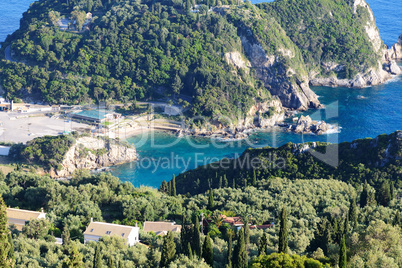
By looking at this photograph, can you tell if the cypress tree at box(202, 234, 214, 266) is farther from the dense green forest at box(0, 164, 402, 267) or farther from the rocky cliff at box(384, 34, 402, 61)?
the rocky cliff at box(384, 34, 402, 61)

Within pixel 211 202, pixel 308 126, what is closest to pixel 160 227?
pixel 211 202

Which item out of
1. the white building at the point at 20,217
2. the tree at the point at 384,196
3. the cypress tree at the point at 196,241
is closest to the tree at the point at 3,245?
the cypress tree at the point at 196,241

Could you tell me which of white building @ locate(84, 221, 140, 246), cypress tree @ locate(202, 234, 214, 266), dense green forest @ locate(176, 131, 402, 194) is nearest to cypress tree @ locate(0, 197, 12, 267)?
white building @ locate(84, 221, 140, 246)

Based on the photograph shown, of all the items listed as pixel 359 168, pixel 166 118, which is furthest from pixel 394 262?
pixel 166 118

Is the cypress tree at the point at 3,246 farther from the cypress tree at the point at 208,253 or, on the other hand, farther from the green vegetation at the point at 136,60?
the green vegetation at the point at 136,60
